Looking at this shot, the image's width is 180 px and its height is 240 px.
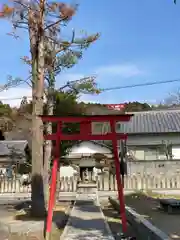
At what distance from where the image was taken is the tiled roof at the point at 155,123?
32.5 meters

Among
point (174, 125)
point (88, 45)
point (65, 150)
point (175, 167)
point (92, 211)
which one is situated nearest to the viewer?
point (92, 211)

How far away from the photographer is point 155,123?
33.9 metres

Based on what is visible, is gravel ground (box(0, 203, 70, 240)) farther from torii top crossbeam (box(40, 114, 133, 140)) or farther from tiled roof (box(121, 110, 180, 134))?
tiled roof (box(121, 110, 180, 134))

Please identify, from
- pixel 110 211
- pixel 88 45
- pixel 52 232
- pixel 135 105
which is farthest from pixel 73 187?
pixel 135 105

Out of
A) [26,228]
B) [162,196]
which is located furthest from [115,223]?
[162,196]

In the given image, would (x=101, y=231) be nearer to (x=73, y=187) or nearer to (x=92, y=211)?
(x=92, y=211)

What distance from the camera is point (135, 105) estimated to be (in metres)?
57.0

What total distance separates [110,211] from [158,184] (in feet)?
29.7

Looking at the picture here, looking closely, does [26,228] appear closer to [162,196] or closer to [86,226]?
A: [86,226]

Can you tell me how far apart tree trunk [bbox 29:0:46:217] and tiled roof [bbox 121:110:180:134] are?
69.7 ft

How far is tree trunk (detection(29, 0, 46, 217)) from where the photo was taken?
11328mm

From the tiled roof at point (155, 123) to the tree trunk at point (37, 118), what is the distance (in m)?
21.3

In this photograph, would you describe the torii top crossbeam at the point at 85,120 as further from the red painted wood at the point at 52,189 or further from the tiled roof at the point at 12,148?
the tiled roof at the point at 12,148

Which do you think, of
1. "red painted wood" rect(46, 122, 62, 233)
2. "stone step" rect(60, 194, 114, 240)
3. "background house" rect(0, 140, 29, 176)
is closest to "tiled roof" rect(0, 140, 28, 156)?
"background house" rect(0, 140, 29, 176)
